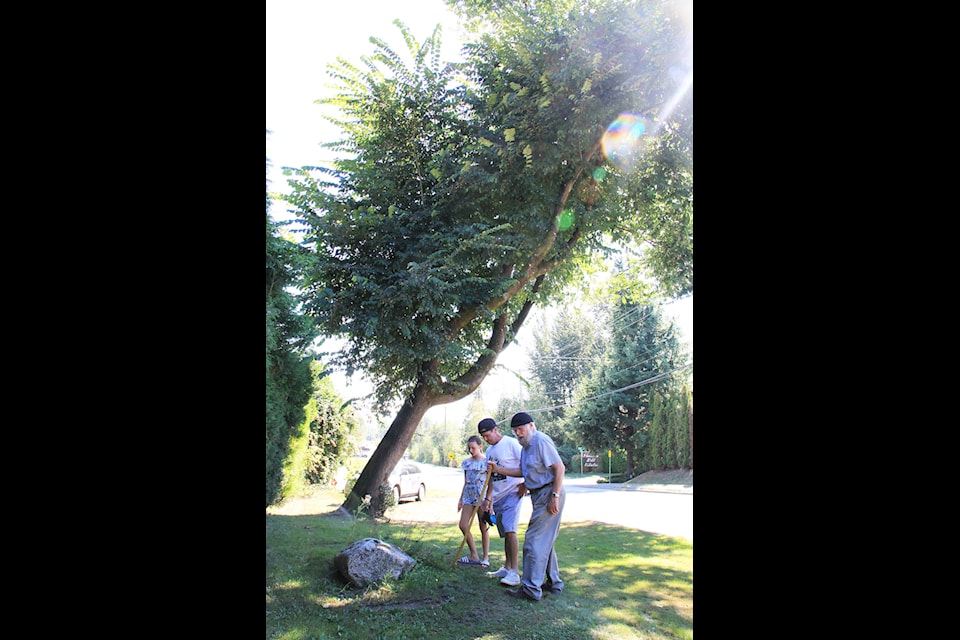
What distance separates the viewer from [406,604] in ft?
12.2

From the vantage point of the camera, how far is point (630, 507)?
9195 mm

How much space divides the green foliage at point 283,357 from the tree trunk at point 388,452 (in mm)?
715

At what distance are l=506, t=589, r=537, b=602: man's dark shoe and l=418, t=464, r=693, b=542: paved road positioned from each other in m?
1.21

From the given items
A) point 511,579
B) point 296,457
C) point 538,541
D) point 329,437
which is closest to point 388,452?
point 296,457

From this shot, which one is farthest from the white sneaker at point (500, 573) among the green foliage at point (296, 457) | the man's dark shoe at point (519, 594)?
the green foliage at point (296, 457)

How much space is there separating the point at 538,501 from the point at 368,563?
3.76 ft

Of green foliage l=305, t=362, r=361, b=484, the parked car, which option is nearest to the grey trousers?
green foliage l=305, t=362, r=361, b=484

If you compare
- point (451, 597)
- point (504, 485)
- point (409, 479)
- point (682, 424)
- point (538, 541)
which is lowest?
point (451, 597)

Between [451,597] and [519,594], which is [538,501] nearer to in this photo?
[519,594]

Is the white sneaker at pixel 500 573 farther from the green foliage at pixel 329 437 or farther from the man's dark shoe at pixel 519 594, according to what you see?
the green foliage at pixel 329 437

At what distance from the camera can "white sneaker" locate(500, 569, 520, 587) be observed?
158 inches
